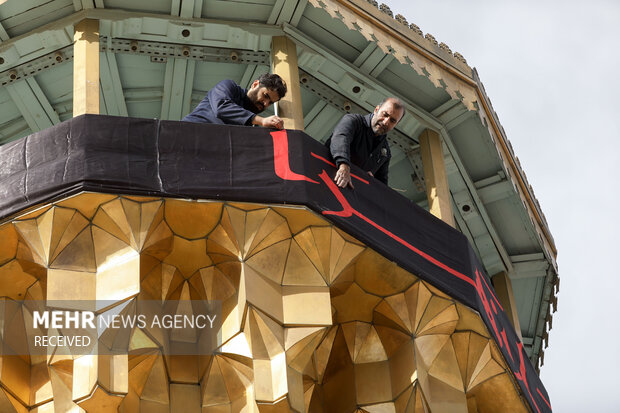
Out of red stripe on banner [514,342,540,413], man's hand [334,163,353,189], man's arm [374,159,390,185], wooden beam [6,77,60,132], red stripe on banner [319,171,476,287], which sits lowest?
red stripe on banner [514,342,540,413]

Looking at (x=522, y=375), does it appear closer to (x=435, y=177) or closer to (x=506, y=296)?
(x=435, y=177)

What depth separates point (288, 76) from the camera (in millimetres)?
16281

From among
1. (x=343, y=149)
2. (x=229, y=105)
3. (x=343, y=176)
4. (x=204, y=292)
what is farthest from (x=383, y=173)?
(x=204, y=292)

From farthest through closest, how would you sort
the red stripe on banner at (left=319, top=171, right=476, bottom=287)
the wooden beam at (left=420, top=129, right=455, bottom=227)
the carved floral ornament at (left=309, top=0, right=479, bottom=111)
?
1. the wooden beam at (left=420, top=129, right=455, bottom=227)
2. the carved floral ornament at (left=309, top=0, right=479, bottom=111)
3. the red stripe on banner at (left=319, top=171, right=476, bottom=287)

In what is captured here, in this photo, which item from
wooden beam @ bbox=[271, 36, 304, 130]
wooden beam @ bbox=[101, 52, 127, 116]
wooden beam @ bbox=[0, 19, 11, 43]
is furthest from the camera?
wooden beam @ bbox=[101, 52, 127, 116]

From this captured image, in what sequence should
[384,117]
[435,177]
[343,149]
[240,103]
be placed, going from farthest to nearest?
1. [435,177]
2. [384,117]
3. [240,103]
4. [343,149]

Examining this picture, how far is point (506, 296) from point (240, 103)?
20.0 ft

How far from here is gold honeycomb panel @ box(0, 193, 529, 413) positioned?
546 inches

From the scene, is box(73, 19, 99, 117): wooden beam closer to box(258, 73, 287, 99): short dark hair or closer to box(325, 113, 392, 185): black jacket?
box(258, 73, 287, 99): short dark hair

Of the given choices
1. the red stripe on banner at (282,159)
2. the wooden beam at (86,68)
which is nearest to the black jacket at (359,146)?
the red stripe on banner at (282,159)

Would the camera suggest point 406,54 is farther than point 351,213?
Yes

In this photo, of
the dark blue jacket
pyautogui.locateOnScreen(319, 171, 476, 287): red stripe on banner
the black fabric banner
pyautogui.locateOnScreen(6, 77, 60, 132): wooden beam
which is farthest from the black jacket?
pyautogui.locateOnScreen(6, 77, 60, 132): wooden beam

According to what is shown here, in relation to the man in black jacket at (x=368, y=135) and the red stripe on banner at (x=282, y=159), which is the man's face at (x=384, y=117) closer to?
the man in black jacket at (x=368, y=135)

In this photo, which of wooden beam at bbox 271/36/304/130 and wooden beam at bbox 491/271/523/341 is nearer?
wooden beam at bbox 271/36/304/130
